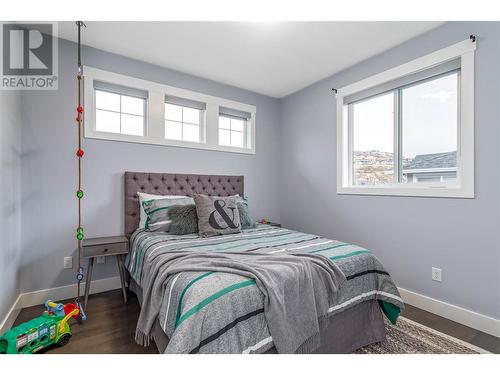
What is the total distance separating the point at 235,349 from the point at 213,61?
2907 mm

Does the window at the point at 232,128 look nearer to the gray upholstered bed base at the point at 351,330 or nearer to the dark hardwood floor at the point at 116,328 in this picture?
the dark hardwood floor at the point at 116,328

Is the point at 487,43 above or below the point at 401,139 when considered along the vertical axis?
above

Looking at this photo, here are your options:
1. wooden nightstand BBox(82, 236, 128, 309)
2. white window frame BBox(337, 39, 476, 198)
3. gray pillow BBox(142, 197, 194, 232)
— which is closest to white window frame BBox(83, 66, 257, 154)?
gray pillow BBox(142, 197, 194, 232)

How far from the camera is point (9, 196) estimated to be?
2.02 metres

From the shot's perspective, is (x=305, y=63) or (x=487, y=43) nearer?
(x=487, y=43)

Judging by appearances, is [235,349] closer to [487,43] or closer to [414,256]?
[414,256]

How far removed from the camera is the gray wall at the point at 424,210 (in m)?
2.02

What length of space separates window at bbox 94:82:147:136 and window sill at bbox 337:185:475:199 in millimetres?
2698

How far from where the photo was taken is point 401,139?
9.11ft

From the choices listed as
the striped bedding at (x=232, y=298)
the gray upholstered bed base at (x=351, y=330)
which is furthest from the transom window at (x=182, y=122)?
the gray upholstered bed base at (x=351, y=330)

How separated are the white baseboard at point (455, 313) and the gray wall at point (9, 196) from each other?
3.55m
